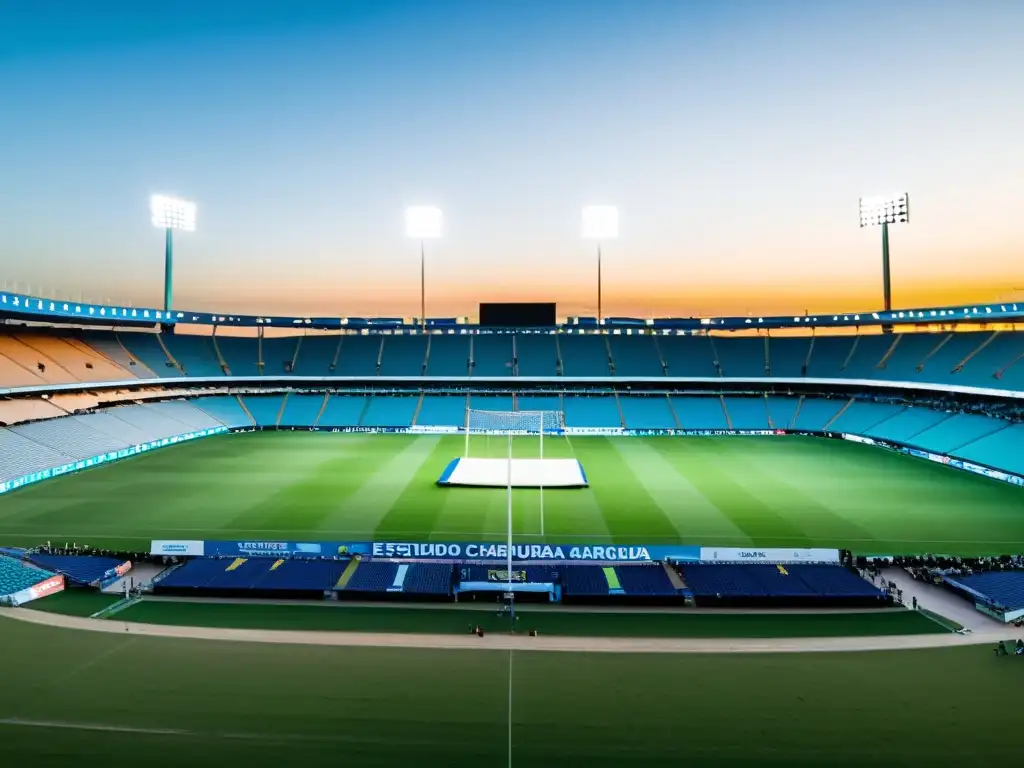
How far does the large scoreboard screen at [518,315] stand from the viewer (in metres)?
53.1

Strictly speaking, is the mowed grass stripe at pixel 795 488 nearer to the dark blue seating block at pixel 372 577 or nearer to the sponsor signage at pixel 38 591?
the dark blue seating block at pixel 372 577

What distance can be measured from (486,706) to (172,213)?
46.5 metres

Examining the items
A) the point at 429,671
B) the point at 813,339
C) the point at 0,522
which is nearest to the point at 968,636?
the point at 429,671

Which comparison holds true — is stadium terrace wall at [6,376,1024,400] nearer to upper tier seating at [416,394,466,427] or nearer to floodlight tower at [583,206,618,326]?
upper tier seating at [416,394,466,427]

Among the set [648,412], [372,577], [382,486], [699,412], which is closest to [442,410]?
[648,412]

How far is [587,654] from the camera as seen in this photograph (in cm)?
1202

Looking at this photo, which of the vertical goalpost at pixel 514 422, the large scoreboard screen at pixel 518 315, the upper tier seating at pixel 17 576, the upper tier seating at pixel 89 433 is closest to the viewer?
the upper tier seating at pixel 17 576

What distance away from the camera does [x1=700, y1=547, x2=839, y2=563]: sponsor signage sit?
17.4 meters

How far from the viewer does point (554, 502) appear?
2480 centimetres

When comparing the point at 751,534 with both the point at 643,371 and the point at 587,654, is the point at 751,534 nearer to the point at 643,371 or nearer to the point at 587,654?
the point at 587,654

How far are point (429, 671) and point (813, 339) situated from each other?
51716 mm

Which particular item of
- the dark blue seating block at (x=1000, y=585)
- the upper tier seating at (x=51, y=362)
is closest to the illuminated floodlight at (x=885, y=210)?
the dark blue seating block at (x=1000, y=585)

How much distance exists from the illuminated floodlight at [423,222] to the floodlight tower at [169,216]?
1659 cm

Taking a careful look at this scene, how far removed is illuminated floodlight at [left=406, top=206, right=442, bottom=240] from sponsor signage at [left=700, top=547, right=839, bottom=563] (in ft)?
112
